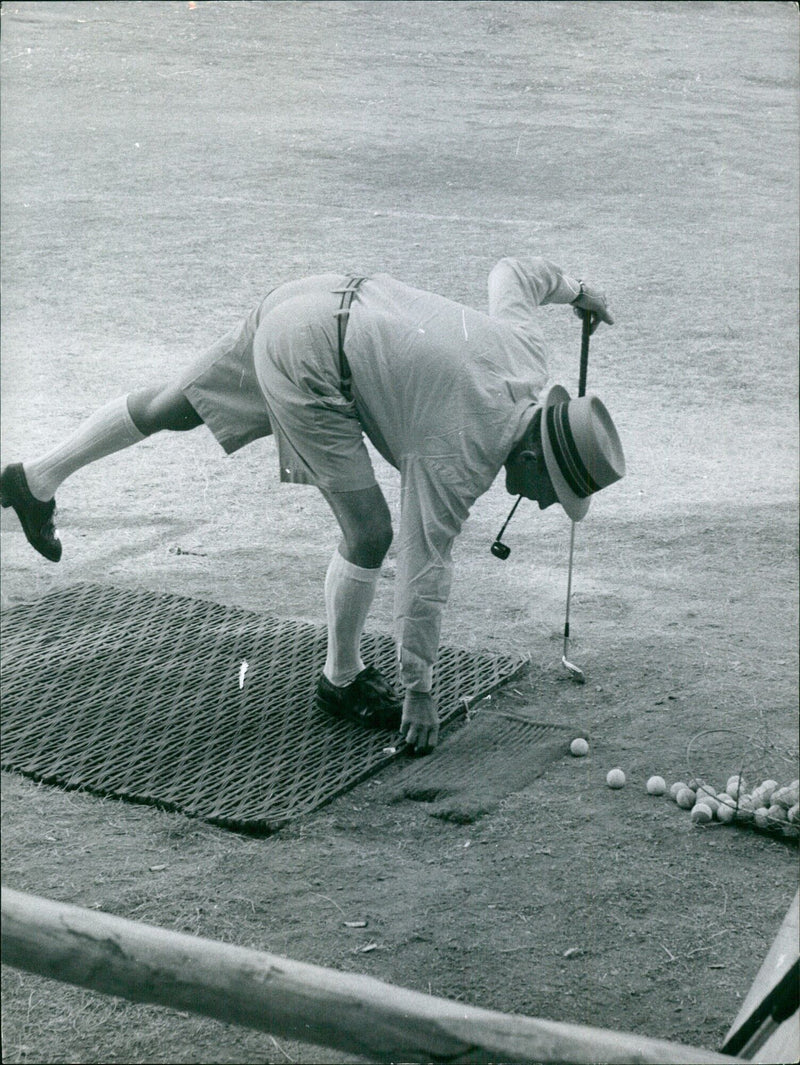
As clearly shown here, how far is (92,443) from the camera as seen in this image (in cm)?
365

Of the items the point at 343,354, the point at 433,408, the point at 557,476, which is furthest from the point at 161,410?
the point at 557,476

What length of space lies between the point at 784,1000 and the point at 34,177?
25.2 ft

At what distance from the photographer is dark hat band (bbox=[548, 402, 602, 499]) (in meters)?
2.98

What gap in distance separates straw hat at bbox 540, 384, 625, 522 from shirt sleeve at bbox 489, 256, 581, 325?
0.35m

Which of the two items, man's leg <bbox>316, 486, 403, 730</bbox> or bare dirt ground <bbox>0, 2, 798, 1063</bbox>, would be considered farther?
man's leg <bbox>316, 486, 403, 730</bbox>

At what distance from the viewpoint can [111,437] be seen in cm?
365

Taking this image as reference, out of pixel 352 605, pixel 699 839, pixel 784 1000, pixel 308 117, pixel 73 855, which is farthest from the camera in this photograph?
pixel 308 117

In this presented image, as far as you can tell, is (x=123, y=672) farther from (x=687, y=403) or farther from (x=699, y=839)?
(x=687, y=403)

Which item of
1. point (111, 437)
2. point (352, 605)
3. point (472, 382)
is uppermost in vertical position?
point (472, 382)

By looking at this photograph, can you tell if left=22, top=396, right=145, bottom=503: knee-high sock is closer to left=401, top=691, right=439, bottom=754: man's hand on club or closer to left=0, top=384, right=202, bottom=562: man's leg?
left=0, top=384, right=202, bottom=562: man's leg

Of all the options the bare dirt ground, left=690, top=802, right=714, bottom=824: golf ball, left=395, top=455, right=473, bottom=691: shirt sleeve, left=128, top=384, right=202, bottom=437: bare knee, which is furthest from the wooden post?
left=128, top=384, right=202, bottom=437: bare knee

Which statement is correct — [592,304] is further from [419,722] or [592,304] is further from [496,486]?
[496,486]

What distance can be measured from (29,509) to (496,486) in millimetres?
2198

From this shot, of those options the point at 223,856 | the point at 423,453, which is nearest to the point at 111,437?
the point at 423,453
